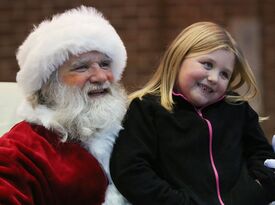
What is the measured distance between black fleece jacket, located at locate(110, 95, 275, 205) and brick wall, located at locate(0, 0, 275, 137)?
2100 millimetres

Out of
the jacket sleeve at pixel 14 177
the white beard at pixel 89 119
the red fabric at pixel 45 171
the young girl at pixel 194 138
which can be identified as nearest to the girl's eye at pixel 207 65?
the young girl at pixel 194 138

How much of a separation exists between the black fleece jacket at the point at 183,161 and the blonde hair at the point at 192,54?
→ 0.06 meters

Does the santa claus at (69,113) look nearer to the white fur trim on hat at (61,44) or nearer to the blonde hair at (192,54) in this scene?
the white fur trim on hat at (61,44)

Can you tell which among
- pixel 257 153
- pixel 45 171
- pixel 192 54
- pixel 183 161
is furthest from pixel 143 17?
pixel 45 171

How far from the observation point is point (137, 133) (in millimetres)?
2113

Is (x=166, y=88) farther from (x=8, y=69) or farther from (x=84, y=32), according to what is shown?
(x=8, y=69)

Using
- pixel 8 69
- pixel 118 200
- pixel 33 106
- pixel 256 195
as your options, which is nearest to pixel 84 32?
pixel 33 106

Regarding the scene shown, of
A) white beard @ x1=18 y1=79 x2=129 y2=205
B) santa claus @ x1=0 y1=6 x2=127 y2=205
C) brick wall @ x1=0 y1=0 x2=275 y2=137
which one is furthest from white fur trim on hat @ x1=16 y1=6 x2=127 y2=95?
brick wall @ x1=0 y1=0 x2=275 y2=137

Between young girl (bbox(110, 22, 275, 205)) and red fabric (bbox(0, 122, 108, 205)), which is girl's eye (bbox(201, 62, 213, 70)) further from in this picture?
red fabric (bbox(0, 122, 108, 205))

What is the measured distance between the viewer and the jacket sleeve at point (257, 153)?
218cm

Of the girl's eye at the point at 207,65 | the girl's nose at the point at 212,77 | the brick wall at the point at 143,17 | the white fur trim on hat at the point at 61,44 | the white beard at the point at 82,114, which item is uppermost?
the white fur trim on hat at the point at 61,44

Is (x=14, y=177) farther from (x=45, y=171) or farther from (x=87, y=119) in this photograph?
(x=87, y=119)

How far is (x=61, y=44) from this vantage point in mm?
2143

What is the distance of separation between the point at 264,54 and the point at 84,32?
2549 mm
